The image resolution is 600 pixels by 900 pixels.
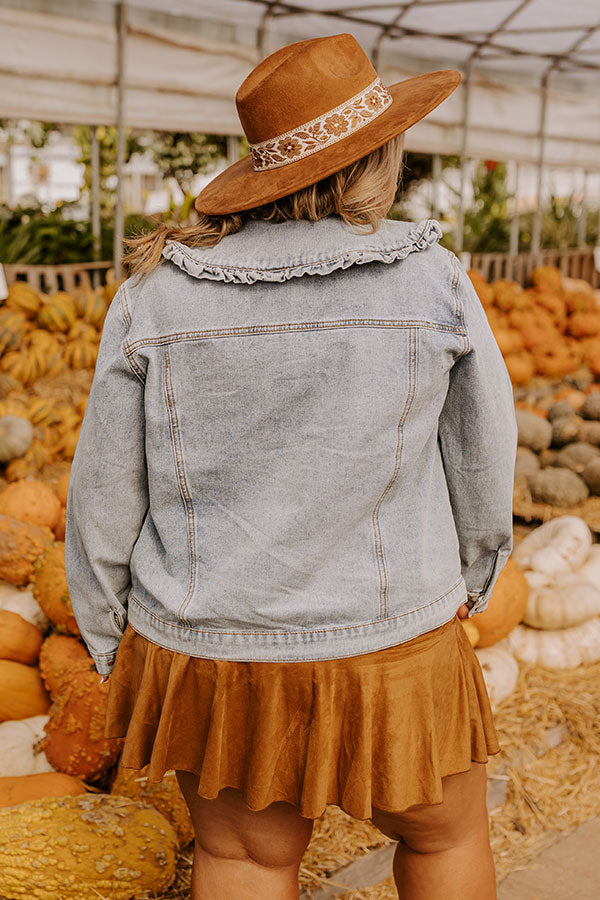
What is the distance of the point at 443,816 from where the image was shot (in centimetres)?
157

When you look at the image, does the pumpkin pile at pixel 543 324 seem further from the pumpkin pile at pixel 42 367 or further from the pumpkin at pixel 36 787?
the pumpkin at pixel 36 787

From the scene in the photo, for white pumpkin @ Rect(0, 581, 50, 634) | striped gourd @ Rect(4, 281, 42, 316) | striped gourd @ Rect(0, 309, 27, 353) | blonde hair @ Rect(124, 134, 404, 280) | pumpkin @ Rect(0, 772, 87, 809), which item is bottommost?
pumpkin @ Rect(0, 772, 87, 809)

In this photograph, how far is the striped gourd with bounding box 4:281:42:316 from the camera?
5.49 metres

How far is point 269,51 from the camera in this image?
6.81 meters

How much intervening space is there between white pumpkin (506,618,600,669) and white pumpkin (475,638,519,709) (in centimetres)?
14

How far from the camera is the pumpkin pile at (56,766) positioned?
2115 millimetres

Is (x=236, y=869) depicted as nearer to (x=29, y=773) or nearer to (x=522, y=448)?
(x=29, y=773)

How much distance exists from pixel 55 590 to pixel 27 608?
0.96ft

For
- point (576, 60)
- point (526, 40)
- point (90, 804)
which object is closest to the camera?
point (90, 804)

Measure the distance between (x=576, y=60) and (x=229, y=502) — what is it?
9155 mm

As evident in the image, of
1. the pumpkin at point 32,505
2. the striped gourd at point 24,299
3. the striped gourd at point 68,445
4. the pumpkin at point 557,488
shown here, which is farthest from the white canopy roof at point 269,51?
the pumpkin at point 557,488

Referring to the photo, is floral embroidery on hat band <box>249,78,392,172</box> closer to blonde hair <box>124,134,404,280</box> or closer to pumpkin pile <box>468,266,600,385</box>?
blonde hair <box>124,134,404,280</box>

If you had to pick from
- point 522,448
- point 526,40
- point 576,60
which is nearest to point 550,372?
point 522,448

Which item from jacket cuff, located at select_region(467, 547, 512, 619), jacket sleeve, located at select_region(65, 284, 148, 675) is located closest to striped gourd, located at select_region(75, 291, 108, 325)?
jacket sleeve, located at select_region(65, 284, 148, 675)
